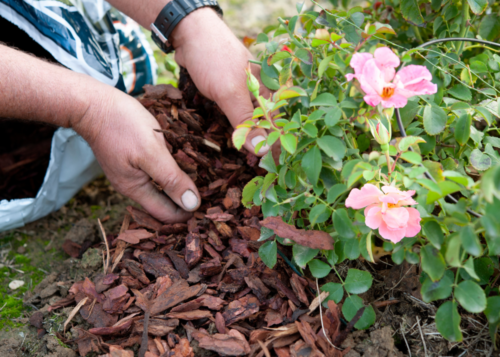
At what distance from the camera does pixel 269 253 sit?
1048 mm

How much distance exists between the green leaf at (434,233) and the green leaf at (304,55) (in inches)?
22.1

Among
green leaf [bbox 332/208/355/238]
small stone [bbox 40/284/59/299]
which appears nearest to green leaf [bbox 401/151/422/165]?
green leaf [bbox 332/208/355/238]

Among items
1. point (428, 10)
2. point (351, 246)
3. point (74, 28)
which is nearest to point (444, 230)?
point (351, 246)

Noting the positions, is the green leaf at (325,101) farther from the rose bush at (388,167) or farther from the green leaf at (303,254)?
the green leaf at (303,254)

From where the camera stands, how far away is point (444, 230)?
845 mm

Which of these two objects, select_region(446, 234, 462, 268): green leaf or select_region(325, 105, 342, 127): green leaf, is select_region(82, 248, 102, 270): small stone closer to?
select_region(325, 105, 342, 127): green leaf

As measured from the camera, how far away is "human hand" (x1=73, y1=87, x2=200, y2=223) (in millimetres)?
1380

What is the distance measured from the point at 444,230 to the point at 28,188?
196 cm

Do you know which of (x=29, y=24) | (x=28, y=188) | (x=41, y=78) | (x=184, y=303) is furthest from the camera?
(x=28, y=188)

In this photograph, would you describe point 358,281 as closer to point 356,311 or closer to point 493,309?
point 356,311

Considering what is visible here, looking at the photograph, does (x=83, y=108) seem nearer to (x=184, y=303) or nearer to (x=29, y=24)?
(x=29, y=24)

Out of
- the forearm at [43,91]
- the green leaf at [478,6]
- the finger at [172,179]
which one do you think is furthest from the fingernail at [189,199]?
the green leaf at [478,6]

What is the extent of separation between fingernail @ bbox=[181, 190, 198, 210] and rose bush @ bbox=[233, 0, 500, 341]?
0.34 meters

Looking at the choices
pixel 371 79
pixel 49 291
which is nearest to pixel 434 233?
pixel 371 79
